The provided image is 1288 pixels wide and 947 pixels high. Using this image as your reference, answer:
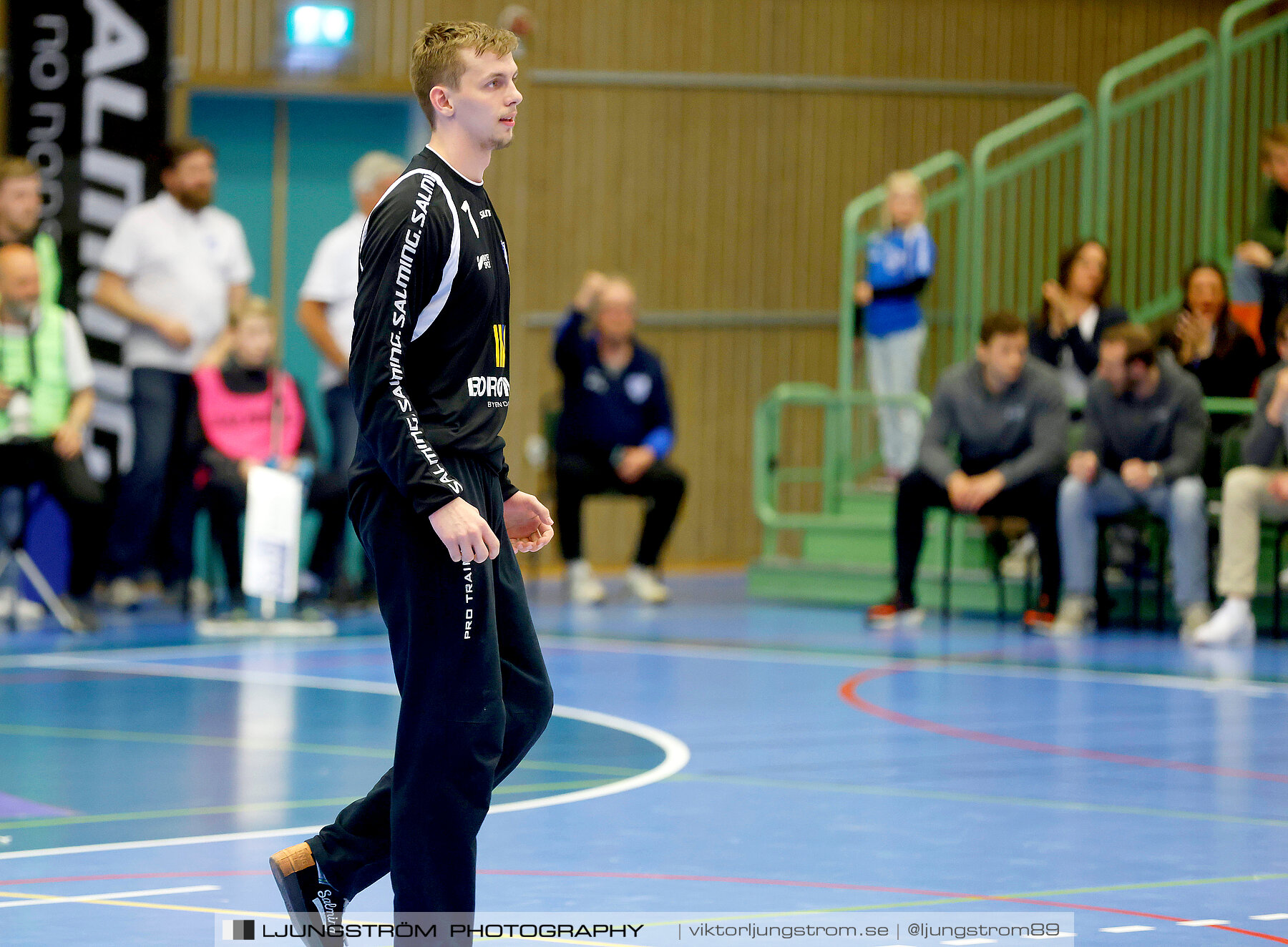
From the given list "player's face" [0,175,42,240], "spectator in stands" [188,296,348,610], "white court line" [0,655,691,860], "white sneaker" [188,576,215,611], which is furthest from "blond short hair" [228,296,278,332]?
"white court line" [0,655,691,860]

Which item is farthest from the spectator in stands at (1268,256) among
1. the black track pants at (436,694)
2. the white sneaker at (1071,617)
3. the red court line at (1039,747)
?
the black track pants at (436,694)

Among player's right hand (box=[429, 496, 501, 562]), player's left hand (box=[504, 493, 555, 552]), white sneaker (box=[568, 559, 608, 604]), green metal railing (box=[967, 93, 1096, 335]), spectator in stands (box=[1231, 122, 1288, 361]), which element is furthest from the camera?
green metal railing (box=[967, 93, 1096, 335])

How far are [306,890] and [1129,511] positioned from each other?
6724 millimetres

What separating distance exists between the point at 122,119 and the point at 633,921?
791 cm

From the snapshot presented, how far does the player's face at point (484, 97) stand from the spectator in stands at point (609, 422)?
7.31m

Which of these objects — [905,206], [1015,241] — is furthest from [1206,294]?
[1015,241]

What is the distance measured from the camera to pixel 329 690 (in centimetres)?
745

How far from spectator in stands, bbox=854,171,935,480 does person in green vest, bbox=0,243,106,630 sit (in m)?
4.35

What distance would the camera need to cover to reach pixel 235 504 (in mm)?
9531

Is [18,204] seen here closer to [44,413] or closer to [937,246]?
[44,413]

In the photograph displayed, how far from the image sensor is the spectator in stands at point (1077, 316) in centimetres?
1036

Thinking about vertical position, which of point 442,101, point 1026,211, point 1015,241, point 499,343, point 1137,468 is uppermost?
point 1026,211

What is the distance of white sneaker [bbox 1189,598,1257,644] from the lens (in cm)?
905

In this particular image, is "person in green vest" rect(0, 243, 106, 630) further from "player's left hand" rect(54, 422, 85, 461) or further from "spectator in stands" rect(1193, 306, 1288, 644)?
"spectator in stands" rect(1193, 306, 1288, 644)
